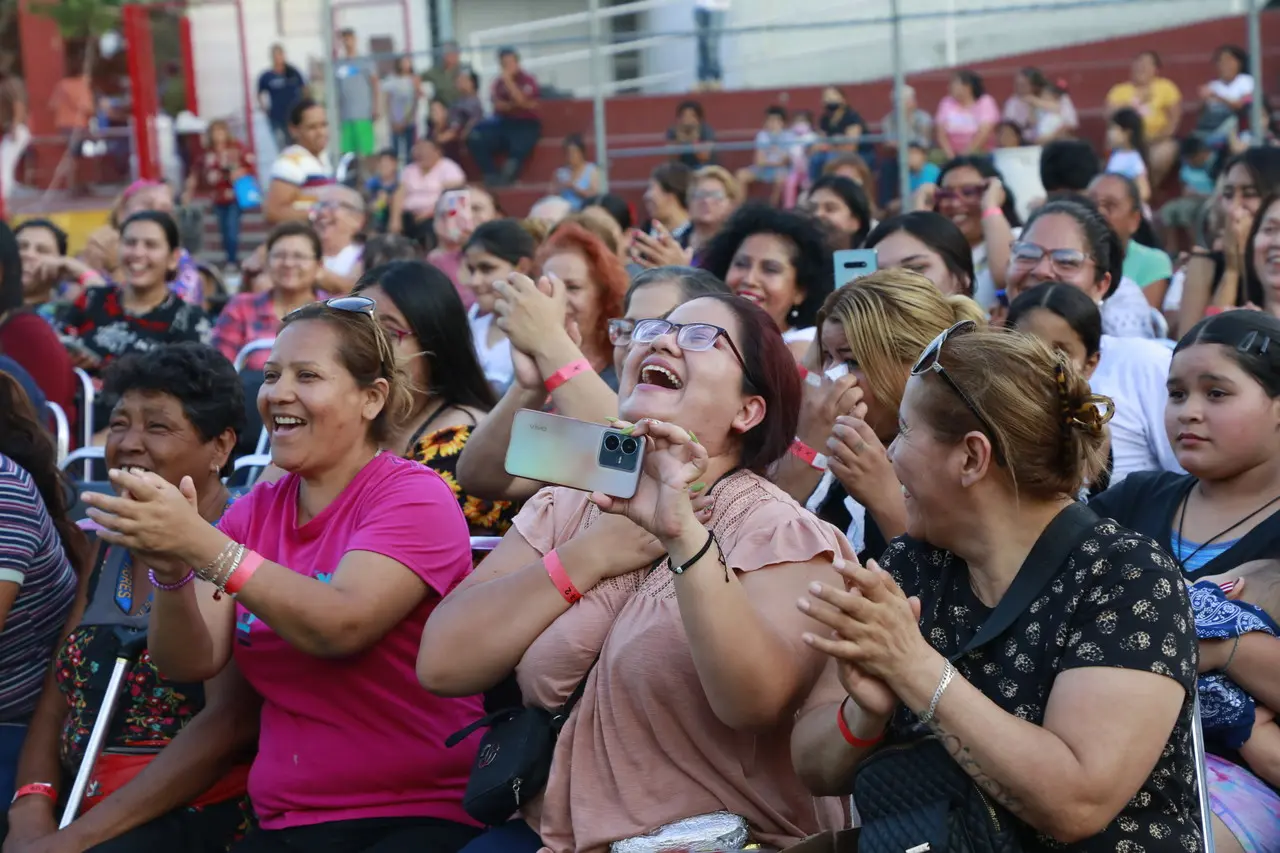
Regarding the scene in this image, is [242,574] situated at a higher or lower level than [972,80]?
lower

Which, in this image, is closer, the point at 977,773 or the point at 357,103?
the point at 977,773

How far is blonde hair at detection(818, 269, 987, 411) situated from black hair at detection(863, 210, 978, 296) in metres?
1.17

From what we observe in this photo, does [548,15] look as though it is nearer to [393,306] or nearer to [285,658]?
[393,306]

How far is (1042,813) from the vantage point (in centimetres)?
227

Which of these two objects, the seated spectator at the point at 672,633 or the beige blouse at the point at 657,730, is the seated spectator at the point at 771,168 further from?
the beige blouse at the point at 657,730

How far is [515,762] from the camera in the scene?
285 centimetres

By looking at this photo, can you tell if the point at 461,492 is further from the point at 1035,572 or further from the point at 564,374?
the point at 1035,572

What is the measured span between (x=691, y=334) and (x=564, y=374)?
748mm

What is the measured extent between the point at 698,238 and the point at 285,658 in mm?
4825

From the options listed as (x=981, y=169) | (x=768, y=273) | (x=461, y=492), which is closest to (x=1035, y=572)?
(x=461, y=492)

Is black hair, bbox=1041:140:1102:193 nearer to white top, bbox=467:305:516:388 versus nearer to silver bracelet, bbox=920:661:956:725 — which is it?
white top, bbox=467:305:516:388

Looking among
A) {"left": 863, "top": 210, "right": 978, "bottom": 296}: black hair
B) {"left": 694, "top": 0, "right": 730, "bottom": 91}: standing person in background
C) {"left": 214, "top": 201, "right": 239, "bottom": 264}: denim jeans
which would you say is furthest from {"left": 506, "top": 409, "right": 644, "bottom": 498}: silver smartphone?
{"left": 214, "top": 201, "right": 239, "bottom": 264}: denim jeans

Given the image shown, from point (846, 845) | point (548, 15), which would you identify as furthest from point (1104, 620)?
point (548, 15)

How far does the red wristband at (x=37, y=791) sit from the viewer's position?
12.4 feet
